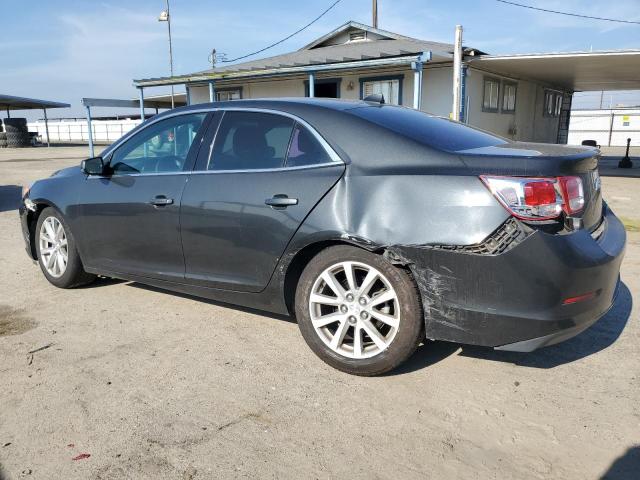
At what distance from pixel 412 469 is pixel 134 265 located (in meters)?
2.66

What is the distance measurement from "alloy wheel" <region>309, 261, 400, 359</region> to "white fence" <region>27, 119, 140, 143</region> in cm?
4117

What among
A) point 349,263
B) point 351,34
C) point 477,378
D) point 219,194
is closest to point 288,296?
point 349,263

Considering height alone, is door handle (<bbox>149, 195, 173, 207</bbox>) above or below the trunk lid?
below

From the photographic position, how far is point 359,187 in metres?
2.94

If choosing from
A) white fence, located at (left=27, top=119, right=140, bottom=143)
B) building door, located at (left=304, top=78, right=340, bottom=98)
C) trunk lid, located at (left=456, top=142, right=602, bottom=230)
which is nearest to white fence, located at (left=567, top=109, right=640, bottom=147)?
building door, located at (left=304, top=78, right=340, bottom=98)

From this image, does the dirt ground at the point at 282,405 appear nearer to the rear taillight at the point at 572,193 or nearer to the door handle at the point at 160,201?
the door handle at the point at 160,201

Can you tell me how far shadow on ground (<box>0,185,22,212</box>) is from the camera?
32.3 ft

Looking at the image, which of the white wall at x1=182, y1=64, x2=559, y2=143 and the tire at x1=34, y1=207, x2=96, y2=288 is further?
the white wall at x1=182, y1=64, x2=559, y2=143

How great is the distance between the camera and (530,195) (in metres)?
2.55

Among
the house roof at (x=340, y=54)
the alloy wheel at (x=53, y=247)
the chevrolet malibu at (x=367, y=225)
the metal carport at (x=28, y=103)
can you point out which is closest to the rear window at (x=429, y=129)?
the chevrolet malibu at (x=367, y=225)

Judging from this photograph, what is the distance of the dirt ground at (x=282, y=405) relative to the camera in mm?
2262

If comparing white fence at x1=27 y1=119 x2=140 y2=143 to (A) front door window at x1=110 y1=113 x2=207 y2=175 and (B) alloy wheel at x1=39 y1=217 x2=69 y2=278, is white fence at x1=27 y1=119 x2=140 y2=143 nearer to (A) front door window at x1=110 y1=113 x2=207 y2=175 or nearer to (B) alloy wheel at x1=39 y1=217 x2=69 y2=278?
(B) alloy wheel at x1=39 y1=217 x2=69 y2=278

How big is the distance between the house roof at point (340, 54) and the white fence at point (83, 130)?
24495mm

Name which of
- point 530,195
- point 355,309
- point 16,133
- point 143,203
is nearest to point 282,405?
point 355,309
